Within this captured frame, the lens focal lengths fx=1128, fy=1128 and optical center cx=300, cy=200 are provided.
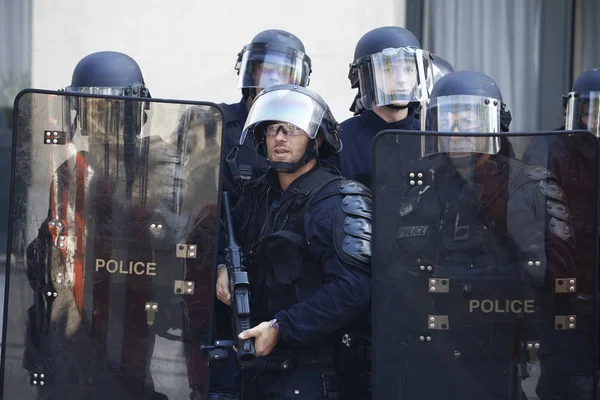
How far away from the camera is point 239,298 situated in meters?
3.91

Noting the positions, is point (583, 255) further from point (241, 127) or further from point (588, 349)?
point (241, 127)

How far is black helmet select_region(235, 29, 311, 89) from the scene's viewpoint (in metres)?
4.88

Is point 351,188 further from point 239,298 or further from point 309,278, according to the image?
point 239,298

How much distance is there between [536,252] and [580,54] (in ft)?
12.9

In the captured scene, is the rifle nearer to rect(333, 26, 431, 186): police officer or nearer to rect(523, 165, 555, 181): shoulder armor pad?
rect(333, 26, 431, 186): police officer

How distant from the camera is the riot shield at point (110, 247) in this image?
3.86 meters

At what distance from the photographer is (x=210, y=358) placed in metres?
3.85

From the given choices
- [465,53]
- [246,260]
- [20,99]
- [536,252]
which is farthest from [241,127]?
[465,53]

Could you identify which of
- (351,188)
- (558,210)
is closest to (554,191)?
(558,210)

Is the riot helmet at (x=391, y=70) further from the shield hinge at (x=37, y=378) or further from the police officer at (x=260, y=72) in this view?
the shield hinge at (x=37, y=378)

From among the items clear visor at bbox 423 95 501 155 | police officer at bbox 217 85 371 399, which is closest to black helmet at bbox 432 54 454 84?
clear visor at bbox 423 95 501 155

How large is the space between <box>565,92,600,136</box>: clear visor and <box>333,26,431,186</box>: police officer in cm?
68

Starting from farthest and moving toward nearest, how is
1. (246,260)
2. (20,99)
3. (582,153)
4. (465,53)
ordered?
(465,53) → (246,260) → (20,99) → (582,153)

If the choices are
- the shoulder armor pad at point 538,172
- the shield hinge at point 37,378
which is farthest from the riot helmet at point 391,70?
the shield hinge at point 37,378
